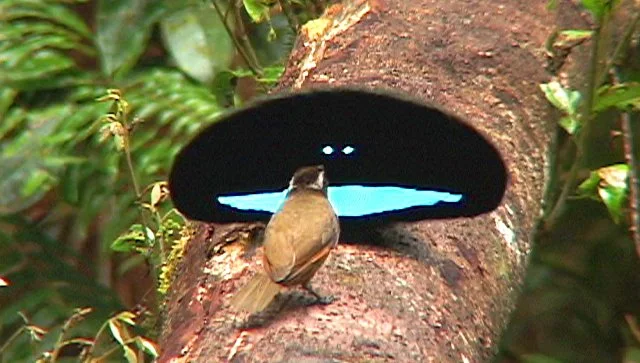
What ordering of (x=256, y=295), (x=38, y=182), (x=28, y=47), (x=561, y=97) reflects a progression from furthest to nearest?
1. (x=28, y=47)
2. (x=38, y=182)
3. (x=561, y=97)
4. (x=256, y=295)

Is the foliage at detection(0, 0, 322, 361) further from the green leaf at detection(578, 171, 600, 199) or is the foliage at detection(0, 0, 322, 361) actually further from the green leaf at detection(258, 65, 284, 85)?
the green leaf at detection(578, 171, 600, 199)

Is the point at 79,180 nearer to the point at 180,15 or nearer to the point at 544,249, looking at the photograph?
the point at 180,15

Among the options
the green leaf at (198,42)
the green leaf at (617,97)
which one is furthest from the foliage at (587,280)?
the green leaf at (198,42)

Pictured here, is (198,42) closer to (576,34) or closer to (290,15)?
(290,15)

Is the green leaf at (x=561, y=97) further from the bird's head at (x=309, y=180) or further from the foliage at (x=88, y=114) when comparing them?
the foliage at (x=88, y=114)

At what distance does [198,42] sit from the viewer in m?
3.69

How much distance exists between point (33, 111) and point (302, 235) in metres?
2.01

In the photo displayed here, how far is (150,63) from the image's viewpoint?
388 cm

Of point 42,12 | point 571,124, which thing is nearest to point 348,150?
point 571,124

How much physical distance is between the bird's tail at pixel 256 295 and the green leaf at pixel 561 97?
917 mm

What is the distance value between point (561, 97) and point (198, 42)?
4.63ft

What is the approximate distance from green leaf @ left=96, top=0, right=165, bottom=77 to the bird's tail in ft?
6.52

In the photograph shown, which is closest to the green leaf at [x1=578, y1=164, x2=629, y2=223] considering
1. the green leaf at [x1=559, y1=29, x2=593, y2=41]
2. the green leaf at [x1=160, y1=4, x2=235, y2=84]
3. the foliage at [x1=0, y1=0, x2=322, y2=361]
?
the green leaf at [x1=559, y1=29, x2=593, y2=41]

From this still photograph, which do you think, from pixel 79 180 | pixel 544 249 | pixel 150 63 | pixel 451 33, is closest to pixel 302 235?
pixel 451 33
